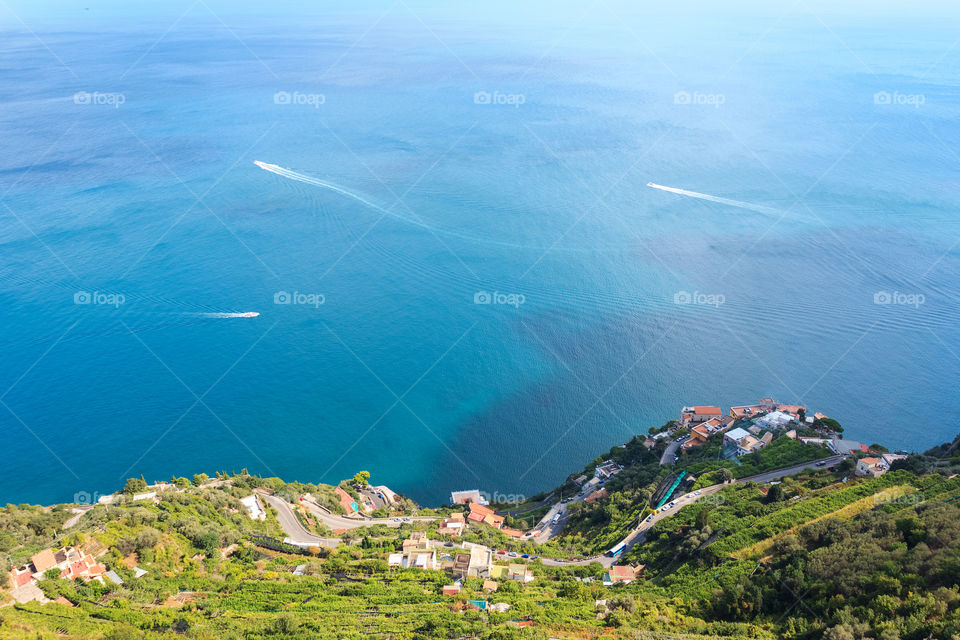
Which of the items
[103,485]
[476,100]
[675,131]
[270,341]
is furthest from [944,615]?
[476,100]

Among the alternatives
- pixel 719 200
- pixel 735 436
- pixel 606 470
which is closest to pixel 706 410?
pixel 735 436

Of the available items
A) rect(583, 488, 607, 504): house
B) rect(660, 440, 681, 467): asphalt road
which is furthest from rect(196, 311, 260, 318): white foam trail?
rect(660, 440, 681, 467): asphalt road

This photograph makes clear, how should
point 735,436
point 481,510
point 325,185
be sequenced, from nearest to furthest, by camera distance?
point 481,510, point 735,436, point 325,185

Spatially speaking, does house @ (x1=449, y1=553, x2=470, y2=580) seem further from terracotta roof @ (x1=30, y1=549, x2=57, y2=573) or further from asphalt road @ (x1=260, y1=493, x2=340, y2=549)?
terracotta roof @ (x1=30, y1=549, x2=57, y2=573)

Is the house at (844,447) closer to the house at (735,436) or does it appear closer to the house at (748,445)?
the house at (748,445)

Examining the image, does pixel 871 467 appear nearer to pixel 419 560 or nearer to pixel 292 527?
pixel 419 560

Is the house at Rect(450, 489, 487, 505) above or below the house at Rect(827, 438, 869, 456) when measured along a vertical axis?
above

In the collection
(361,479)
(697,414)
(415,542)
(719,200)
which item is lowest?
(415,542)
